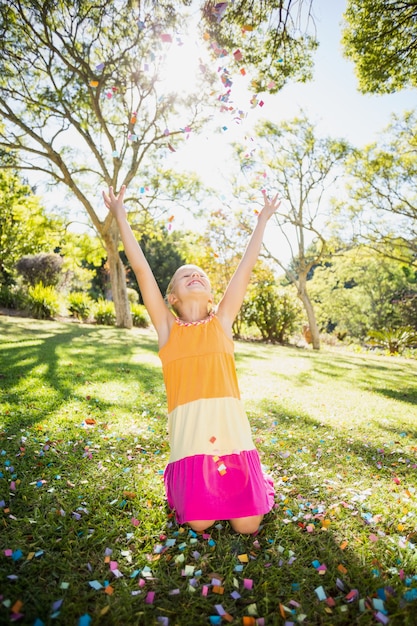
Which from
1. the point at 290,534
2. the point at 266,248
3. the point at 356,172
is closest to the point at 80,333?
the point at 266,248

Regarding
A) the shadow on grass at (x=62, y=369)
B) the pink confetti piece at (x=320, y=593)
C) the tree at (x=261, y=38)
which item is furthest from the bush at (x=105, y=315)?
the pink confetti piece at (x=320, y=593)

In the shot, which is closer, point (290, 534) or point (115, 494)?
point (290, 534)

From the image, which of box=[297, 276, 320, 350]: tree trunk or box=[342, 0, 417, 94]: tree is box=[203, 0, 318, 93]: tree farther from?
box=[297, 276, 320, 350]: tree trunk

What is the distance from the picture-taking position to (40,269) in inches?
704

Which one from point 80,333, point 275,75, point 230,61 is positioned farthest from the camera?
point 80,333

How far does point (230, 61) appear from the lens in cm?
791

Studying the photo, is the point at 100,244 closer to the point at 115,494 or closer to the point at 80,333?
the point at 80,333

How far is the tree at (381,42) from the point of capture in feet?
18.4

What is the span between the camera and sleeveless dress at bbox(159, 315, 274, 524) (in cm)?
211

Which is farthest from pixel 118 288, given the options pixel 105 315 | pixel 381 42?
pixel 381 42

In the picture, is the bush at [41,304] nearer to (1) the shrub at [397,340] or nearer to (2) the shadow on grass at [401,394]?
(2) the shadow on grass at [401,394]

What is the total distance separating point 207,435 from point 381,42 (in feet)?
23.2

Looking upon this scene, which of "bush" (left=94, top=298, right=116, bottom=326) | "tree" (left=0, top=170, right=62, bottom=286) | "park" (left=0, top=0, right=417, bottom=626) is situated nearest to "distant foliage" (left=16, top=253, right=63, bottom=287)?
"tree" (left=0, top=170, right=62, bottom=286)

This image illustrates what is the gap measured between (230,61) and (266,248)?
27.0 ft
